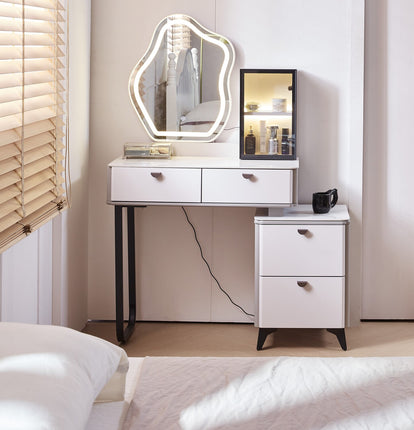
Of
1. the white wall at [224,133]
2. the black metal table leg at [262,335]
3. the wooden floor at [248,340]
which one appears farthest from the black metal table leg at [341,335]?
the white wall at [224,133]

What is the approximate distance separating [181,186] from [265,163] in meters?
0.42

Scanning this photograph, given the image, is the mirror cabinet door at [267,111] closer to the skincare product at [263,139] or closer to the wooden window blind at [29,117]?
the skincare product at [263,139]

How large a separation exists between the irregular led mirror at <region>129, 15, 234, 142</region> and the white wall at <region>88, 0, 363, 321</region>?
53 millimetres

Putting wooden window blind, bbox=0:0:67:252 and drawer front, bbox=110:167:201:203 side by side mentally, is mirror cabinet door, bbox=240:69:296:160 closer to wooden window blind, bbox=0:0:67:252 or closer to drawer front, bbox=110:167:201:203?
drawer front, bbox=110:167:201:203

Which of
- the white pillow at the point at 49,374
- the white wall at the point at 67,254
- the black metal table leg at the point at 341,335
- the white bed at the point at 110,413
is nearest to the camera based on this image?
the white pillow at the point at 49,374

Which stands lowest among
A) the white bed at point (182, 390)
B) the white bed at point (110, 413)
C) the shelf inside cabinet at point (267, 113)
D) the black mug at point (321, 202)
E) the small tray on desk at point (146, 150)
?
the white bed at point (110, 413)

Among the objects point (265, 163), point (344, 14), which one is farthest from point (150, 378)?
point (344, 14)

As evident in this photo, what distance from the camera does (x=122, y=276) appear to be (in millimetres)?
3461

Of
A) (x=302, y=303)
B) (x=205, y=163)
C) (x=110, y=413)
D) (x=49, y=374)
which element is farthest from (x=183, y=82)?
(x=49, y=374)

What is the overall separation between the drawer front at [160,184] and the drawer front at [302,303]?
1.66 ft

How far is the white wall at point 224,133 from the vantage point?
3.72 metres

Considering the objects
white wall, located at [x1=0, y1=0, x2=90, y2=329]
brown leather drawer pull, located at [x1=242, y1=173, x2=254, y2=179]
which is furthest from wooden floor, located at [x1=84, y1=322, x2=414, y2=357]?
brown leather drawer pull, located at [x1=242, y1=173, x2=254, y2=179]

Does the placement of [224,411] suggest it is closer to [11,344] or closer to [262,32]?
[11,344]

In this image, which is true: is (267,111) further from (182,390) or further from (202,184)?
(182,390)
